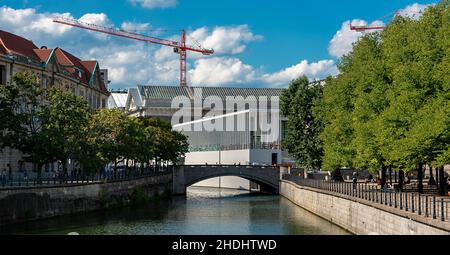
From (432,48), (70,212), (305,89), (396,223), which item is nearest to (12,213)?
(70,212)

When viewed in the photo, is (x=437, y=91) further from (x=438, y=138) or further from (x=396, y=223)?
(x=396, y=223)

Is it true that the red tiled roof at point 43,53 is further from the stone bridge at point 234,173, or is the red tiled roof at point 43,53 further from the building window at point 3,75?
the stone bridge at point 234,173

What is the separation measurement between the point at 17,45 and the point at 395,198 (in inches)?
2504

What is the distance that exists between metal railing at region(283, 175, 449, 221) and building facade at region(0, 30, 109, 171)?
32753 mm

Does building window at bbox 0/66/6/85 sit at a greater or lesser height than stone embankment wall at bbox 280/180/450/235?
greater

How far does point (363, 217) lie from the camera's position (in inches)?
1857

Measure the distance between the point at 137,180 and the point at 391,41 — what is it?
46129mm

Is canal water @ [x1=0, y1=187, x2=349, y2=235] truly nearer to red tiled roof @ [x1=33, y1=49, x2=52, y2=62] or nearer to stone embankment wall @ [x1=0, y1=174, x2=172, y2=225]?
stone embankment wall @ [x1=0, y1=174, x2=172, y2=225]

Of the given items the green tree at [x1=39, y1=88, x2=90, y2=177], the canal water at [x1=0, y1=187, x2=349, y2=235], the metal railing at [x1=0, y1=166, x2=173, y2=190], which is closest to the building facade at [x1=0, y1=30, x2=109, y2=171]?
the metal railing at [x1=0, y1=166, x2=173, y2=190]

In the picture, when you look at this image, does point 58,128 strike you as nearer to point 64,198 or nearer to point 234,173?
point 64,198

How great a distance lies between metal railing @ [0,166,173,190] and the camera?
57062 millimetres

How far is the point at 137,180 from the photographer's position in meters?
89.2

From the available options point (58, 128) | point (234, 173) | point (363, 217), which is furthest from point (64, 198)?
point (234, 173)

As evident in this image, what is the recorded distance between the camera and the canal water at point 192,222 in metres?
53.9
